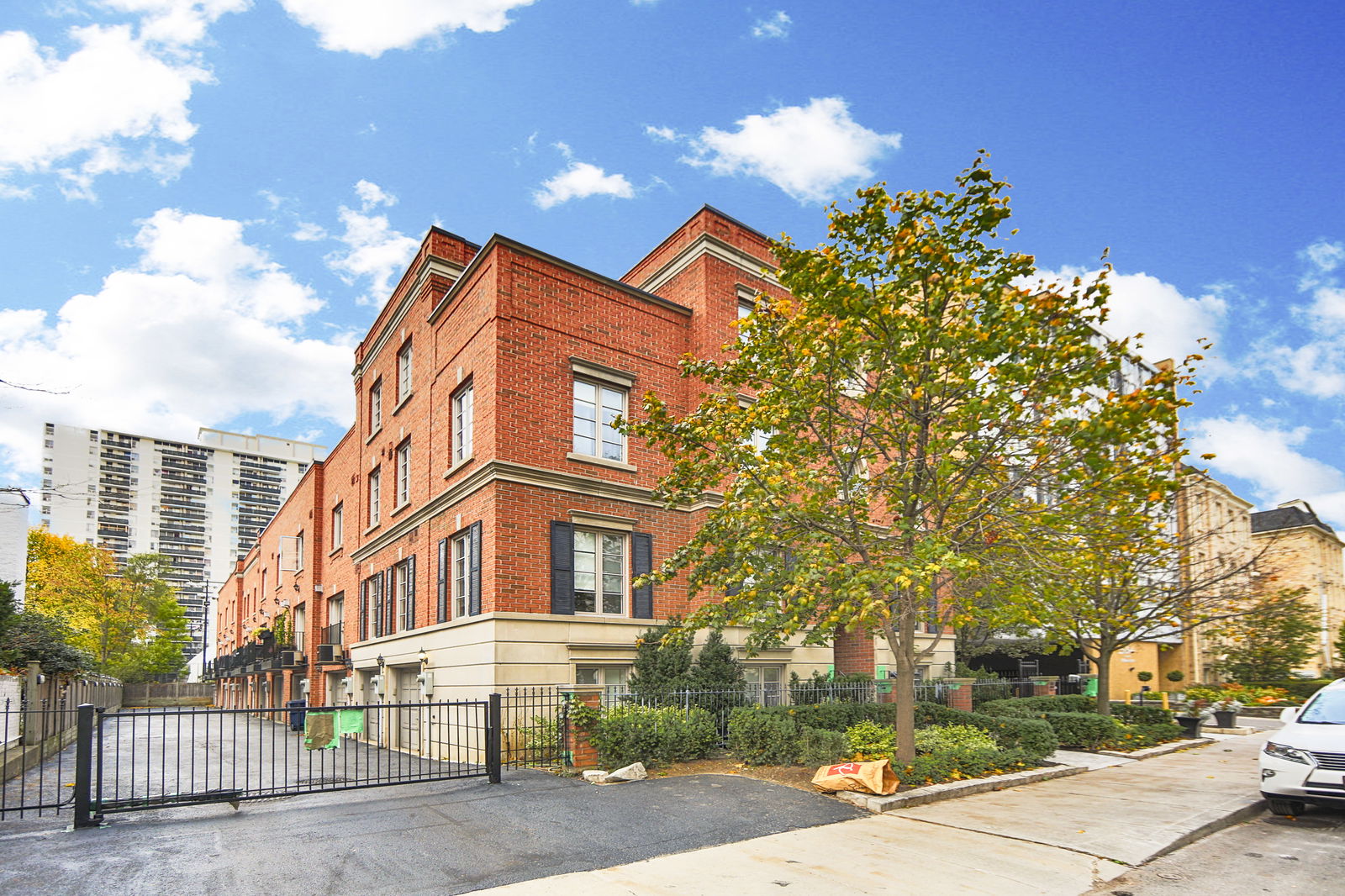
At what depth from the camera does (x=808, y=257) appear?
12.2 m

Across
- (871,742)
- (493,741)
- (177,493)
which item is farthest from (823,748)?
(177,493)

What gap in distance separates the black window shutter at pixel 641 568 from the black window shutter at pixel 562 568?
1.61 metres

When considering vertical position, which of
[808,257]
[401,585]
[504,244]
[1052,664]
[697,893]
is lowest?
[1052,664]

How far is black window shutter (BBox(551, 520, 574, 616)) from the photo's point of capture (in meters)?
17.3

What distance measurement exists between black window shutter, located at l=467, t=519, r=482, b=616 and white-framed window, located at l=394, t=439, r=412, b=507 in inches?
238

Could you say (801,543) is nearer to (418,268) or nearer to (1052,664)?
(418,268)

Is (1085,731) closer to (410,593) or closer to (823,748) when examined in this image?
(823,748)

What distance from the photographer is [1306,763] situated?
1013 cm

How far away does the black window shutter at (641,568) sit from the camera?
18.7 metres

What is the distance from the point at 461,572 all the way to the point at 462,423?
3.28 m

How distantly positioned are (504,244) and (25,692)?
499 inches

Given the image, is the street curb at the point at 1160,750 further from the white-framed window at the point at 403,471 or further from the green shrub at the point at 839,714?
the white-framed window at the point at 403,471

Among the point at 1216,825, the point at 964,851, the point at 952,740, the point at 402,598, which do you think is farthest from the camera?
the point at 402,598

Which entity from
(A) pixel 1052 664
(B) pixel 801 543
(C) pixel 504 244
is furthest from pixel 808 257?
(A) pixel 1052 664
